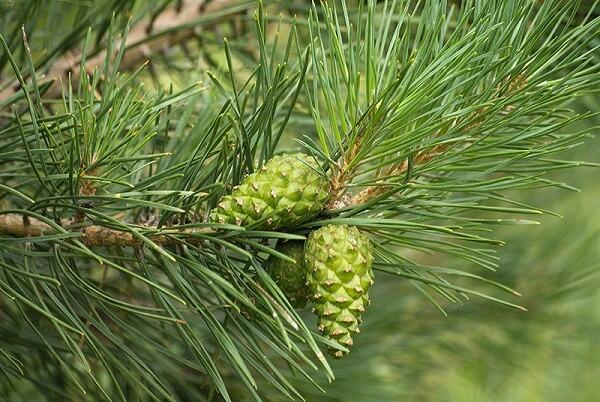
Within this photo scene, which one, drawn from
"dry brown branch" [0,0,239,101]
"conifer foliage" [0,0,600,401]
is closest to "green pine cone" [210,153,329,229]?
"conifer foliage" [0,0,600,401]

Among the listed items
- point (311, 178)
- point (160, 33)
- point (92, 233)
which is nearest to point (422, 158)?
point (311, 178)

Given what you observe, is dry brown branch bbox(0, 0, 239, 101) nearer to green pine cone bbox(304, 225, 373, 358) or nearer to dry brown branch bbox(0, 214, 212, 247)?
dry brown branch bbox(0, 214, 212, 247)

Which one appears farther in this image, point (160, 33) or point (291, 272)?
point (160, 33)

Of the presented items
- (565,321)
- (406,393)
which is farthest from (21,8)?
(565,321)

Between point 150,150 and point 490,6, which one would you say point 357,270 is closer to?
point 490,6

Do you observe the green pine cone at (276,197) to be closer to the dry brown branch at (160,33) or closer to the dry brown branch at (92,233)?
the dry brown branch at (92,233)

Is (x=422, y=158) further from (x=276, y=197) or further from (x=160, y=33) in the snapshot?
(x=160, y=33)
